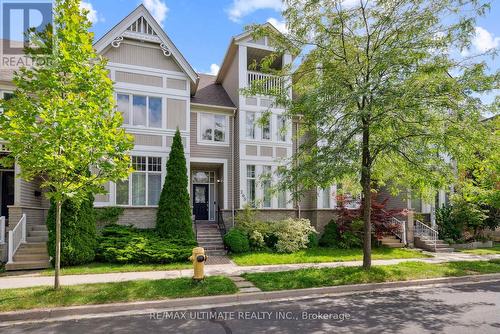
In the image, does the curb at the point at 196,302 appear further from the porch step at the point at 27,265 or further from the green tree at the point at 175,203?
the green tree at the point at 175,203

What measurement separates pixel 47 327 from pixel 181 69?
12041 mm

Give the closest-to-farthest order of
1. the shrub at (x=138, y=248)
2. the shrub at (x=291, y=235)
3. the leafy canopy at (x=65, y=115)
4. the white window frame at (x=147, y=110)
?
1. the leafy canopy at (x=65, y=115)
2. the shrub at (x=138, y=248)
3. the shrub at (x=291, y=235)
4. the white window frame at (x=147, y=110)

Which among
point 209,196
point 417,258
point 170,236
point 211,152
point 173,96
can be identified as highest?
point 173,96

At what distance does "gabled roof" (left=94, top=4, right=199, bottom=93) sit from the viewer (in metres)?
14.2

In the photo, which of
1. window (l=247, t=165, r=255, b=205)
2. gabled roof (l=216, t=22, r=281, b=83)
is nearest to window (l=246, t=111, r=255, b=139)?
window (l=247, t=165, r=255, b=205)

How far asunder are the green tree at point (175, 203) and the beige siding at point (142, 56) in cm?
387

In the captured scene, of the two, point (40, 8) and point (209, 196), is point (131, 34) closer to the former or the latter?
point (40, 8)

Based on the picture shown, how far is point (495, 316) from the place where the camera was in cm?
667

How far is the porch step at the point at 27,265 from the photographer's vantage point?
10.7 meters

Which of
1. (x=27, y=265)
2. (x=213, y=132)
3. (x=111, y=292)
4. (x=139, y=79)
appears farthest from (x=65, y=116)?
(x=213, y=132)

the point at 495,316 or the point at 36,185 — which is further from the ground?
the point at 36,185

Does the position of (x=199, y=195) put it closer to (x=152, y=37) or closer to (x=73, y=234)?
(x=73, y=234)

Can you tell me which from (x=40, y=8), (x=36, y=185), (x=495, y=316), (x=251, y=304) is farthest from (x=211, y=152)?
(x=495, y=316)

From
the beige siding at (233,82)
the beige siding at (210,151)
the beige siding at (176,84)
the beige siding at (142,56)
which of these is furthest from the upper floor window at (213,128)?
the beige siding at (142,56)
